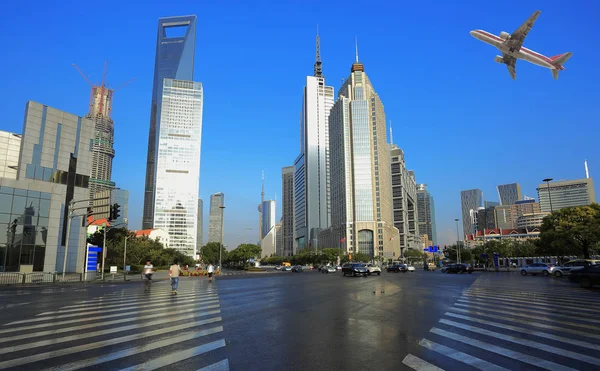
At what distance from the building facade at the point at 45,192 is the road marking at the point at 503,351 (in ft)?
136

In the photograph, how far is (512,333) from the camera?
29.2ft

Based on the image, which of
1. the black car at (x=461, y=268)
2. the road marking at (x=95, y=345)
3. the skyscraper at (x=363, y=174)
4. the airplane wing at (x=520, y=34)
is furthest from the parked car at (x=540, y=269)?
the skyscraper at (x=363, y=174)

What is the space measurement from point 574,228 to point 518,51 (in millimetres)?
24314

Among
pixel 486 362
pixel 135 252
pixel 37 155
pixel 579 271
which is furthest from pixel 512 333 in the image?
pixel 135 252

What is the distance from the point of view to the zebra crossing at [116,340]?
6484 millimetres

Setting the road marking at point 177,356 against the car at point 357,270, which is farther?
the car at point 357,270

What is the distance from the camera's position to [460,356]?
6.84 m

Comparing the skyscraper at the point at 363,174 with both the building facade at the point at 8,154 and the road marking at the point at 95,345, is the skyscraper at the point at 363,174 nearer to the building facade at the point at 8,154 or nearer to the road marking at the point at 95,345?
the building facade at the point at 8,154

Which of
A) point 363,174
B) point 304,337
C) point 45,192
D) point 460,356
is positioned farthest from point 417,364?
point 363,174

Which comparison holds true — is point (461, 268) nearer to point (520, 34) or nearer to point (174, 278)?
point (520, 34)

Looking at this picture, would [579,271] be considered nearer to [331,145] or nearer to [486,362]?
[486,362]

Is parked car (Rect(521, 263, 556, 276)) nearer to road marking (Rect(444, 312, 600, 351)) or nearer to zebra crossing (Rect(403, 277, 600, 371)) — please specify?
zebra crossing (Rect(403, 277, 600, 371))

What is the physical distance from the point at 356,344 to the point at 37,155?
48400mm

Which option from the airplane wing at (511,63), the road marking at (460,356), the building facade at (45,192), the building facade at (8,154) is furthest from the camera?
the building facade at (8,154)
